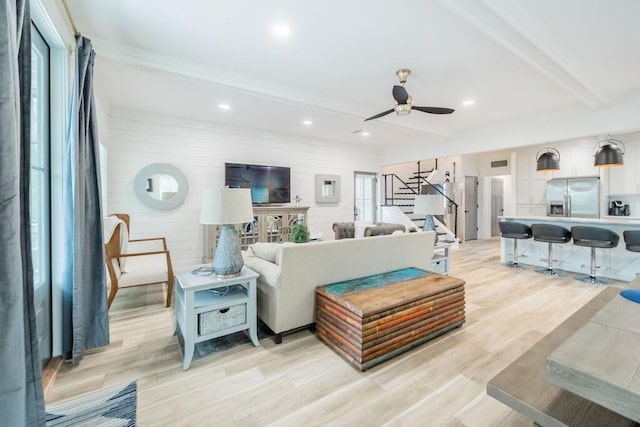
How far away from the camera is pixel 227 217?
235 cm

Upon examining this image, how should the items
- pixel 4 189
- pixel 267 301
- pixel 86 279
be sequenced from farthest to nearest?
pixel 267 301 < pixel 86 279 < pixel 4 189

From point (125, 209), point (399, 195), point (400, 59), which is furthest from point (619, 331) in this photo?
point (399, 195)

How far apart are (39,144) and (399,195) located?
8930 millimetres

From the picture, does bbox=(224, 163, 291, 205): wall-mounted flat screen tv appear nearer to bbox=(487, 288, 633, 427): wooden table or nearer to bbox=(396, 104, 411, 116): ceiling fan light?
bbox=(396, 104, 411, 116): ceiling fan light

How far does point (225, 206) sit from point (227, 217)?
0.30 ft

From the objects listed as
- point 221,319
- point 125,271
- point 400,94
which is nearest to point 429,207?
point 400,94

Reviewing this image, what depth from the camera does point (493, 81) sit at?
367cm

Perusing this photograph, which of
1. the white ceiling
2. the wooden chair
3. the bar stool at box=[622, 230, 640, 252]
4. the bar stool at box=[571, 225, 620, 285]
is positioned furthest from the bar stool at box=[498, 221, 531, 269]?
the wooden chair

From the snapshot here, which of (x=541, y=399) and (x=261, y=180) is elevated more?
(x=261, y=180)

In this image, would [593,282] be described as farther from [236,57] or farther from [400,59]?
[236,57]

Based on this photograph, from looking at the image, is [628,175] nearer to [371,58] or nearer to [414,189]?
[414,189]

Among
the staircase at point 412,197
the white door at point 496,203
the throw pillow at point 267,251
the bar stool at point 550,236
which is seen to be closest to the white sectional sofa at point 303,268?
the throw pillow at point 267,251

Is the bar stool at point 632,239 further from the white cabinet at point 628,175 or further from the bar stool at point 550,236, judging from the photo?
the white cabinet at point 628,175

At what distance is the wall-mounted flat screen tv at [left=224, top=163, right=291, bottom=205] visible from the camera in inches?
221
